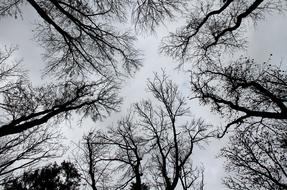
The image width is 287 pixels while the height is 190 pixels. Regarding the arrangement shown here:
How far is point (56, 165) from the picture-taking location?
71.7ft

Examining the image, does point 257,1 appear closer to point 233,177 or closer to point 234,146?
point 234,146

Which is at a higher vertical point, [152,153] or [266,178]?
[152,153]

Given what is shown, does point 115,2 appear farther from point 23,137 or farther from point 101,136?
point 101,136

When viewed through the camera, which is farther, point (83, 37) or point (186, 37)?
point (186, 37)

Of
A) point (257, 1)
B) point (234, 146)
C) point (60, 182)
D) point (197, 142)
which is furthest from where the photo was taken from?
point (60, 182)

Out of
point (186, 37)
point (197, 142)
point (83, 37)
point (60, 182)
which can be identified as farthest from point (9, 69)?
point (60, 182)

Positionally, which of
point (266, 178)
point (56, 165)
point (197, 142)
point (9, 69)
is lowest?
point (266, 178)

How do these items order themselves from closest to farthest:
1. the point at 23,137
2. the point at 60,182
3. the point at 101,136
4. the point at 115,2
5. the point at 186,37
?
the point at 115,2 < the point at 186,37 < the point at 23,137 < the point at 101,136 < the point at 60,182

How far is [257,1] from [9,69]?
909 centimetres

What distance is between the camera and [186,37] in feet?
32.5

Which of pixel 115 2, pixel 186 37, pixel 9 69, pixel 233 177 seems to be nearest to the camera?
pixel 115 2

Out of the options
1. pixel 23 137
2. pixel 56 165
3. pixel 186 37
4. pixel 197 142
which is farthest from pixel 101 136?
pixel 56 165

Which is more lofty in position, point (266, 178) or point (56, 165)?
point (56, 165)

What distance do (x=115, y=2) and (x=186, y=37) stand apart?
Answer: 4.09 metres
